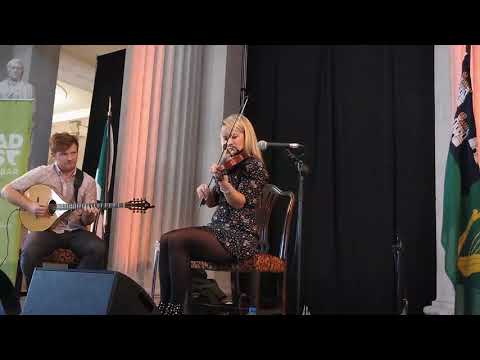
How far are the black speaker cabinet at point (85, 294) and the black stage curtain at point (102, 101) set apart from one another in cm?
353

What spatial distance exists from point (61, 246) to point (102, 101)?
2.80 metres

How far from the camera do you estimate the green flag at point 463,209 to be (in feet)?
8.16

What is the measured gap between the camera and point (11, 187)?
289cm

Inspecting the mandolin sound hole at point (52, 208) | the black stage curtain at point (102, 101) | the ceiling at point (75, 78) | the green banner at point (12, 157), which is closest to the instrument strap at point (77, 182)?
the mandolin sound hole at point (52, 208)

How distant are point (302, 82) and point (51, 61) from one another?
10.2ft

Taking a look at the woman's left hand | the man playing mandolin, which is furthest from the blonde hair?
the man playing mandolin

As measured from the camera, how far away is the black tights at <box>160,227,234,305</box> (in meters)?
2.19

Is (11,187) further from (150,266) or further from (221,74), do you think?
(221,74)

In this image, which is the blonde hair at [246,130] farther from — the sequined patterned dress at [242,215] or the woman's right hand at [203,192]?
the woman's right hand at [203,192]

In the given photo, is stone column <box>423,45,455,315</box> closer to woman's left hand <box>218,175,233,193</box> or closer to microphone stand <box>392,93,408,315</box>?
microphone stand <box>392,93,408,315</box>

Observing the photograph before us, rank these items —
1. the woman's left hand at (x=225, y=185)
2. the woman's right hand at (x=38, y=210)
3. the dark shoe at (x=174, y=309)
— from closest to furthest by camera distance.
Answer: the dark shoe at (x=174, y=309) < the woman's left hand at (x=225, y=185) < the woman's right hand at (x=38, y=210)

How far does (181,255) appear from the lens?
7.29 ft

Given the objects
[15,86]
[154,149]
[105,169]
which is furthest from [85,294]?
[15,86]
